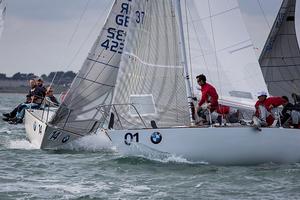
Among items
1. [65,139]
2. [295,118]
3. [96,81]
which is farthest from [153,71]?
[65,139]

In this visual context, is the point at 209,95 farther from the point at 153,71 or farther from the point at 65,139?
the point at 65,139

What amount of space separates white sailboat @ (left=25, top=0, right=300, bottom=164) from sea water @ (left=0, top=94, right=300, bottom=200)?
37cm

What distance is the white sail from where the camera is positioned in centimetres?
1788

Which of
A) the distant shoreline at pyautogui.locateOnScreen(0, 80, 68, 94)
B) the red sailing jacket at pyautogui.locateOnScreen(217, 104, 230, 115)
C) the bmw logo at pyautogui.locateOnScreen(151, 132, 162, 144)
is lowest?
the bmw logo at pyautogui.locateOnScreen(151, 132, 162, 144)

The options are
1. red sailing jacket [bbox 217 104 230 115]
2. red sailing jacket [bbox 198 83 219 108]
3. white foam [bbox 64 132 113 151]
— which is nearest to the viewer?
red sailing jacket [bbox 198 83 219 108]

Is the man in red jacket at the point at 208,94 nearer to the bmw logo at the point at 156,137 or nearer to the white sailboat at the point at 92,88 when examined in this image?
the bmw logo at the point at 156,137

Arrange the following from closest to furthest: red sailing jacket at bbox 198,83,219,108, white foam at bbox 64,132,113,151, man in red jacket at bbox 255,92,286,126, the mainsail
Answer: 1. red sailing jacket at bbox 198,83,219,108
2. man in red jacket at bbox 255,92,286,126
3. white foam at bbox 64,132,113,151
4. the mainsail

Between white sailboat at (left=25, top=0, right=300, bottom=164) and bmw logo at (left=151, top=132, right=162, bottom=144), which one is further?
white sailboat at (left=25, top=0, right=300, bottom=164)

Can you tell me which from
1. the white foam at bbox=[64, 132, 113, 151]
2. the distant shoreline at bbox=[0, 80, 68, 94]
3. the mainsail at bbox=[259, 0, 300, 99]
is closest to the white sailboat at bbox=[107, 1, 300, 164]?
the white foam at bbox=[64, 132, 113, 151]

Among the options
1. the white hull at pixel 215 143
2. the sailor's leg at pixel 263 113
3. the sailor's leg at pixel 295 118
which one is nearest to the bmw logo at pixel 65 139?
the white hull at pixel 215 143

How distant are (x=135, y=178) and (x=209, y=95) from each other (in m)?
2.58

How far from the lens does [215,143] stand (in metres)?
15.8

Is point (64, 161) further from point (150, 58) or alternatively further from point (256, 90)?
point (256, 90)

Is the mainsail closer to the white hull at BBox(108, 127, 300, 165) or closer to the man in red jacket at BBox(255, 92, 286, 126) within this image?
the man in red jacket at BBox(255, 92, 286, 126)
